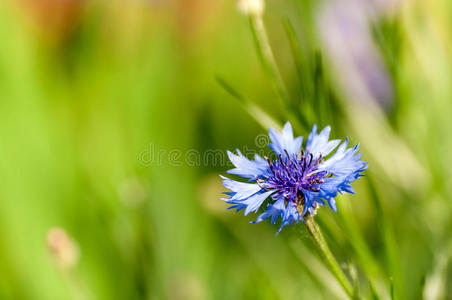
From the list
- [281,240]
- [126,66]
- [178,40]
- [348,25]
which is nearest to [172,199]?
[281,240]

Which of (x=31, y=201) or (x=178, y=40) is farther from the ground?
(x=178, y=40)

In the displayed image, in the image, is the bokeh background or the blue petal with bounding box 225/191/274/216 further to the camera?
the bokeh background

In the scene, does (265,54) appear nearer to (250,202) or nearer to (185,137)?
(250,202)

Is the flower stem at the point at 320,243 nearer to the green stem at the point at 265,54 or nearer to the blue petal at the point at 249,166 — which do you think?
the blue petal at the point at 249,166

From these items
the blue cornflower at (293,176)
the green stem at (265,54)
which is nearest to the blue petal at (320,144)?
the blue cornflower at (293,176)

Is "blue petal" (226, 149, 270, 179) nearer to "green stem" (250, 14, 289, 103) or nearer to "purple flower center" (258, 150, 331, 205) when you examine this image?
"purple flower center" (258, 150, 331, 205)

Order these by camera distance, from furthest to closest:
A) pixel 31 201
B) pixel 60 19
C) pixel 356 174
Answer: pixel 60 19 < pixel 31 201 < pixel 356 174

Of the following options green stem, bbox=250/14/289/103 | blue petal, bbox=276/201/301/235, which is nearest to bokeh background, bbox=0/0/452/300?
green stem, bbox=250/14/289/103

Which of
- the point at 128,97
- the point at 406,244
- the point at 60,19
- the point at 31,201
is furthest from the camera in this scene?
the point at 60,19

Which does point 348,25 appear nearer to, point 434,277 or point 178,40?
point 178,40
